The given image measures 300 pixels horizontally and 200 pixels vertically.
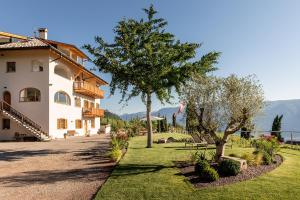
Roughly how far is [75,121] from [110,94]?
61.8ft

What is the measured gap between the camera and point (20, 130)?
31906mm

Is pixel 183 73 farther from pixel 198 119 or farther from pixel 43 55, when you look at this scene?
pixel 43 55

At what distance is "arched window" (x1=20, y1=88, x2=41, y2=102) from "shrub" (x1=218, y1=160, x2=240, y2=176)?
84.2 feet

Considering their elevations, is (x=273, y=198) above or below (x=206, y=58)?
below

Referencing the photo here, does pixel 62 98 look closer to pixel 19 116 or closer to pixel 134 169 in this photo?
pixel 19 116

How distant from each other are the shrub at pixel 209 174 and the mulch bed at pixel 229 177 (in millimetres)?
164

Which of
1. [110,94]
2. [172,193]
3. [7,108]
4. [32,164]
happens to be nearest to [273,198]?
[172,193]

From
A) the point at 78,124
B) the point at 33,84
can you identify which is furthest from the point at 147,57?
the point at 78,124

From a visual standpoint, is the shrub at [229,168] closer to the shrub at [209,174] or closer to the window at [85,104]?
the shrub at [209,174]

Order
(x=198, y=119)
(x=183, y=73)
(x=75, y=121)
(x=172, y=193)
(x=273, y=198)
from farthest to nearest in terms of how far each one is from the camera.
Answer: (x=75, y=121), (x=183, y=73), (x=198, y=119), (x=172, y=193), (x=273, y=198)

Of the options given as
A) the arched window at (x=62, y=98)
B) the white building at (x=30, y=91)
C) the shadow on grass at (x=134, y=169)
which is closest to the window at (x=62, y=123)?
the white building at (x=30, y=91)

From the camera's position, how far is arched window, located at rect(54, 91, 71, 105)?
3414 centimetres

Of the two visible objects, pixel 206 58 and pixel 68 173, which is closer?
pixel 68 173

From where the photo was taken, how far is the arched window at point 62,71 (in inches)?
1451
